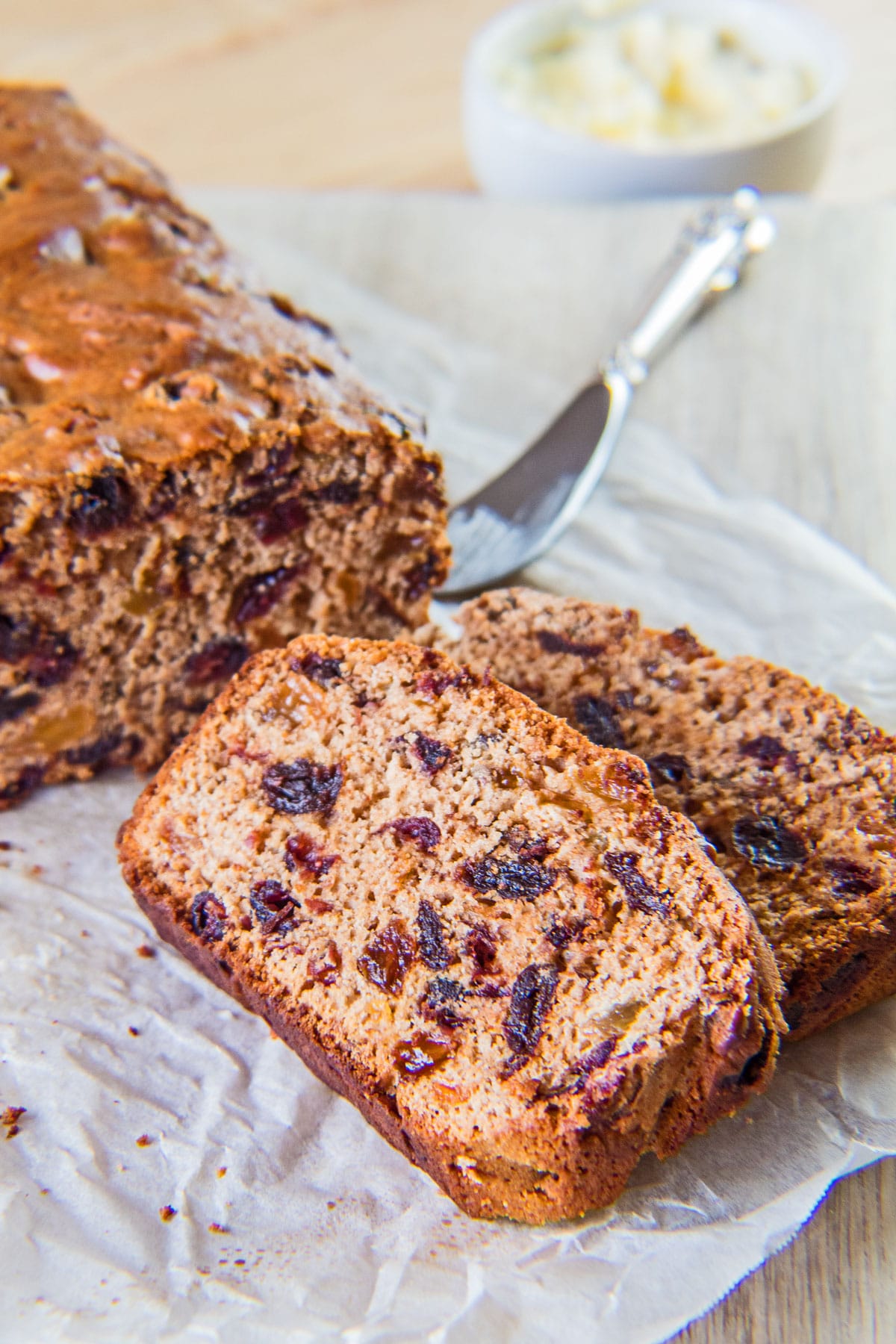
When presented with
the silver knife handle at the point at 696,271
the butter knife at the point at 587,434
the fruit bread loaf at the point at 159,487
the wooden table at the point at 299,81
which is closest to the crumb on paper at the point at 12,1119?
the fruit bread loaf at the point at 159,487

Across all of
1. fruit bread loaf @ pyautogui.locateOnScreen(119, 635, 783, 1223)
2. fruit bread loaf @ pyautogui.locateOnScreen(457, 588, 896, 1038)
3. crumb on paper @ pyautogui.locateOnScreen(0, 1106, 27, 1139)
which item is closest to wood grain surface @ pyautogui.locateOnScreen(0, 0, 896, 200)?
fruit bread loaf @ pyautogui.locateOnScreen(457, 588, 896, 1038)

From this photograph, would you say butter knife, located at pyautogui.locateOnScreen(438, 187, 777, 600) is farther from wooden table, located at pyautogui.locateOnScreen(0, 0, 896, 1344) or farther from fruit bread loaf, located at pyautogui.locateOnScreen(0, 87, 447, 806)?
wooden table, located at pyautogui.locateOnScreen(0, 0, 896, 1344)

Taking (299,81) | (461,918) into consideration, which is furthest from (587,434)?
(299,81)

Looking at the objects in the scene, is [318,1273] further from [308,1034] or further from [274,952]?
[274,952]

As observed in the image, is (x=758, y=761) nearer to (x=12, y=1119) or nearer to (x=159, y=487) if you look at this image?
(x=159, y=487)

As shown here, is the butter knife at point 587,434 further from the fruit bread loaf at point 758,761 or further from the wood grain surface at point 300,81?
the wood grain surface at point 300,81

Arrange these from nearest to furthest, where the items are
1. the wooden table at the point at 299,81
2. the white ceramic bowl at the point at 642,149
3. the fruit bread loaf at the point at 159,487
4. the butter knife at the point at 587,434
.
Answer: the fruit bread loaf at the point at 159,487 < the butter knife at the point at 587,434 < the white ceramic bowl at the point at 642,149 < the wooden table at the point at 299,81

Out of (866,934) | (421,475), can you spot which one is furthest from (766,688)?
(421,475)
